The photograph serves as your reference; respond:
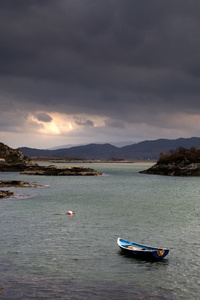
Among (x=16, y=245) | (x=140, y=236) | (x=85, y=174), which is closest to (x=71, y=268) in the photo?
(x=16, y=245)

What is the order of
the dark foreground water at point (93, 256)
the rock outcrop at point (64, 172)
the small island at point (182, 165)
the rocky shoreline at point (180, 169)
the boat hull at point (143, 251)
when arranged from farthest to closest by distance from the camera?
the rock outcrop at point (64, 172) → the small island at point (182, 165) → the rocky shoreline at point (180, 169) → the boat hull at point (143, 251) → the dark foreground water at point (93, 256)

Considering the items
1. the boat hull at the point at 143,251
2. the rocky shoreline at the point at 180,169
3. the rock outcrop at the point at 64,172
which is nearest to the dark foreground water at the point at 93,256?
the boat hull at the point at 143,251

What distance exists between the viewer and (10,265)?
2686cm

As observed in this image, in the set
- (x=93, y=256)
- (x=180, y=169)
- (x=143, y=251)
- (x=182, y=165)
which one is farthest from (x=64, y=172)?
(x=143, y=251)

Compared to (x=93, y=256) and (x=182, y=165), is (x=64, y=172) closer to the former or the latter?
(x=182, y=165)

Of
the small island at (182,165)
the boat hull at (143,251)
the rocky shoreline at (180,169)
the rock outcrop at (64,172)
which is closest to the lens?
the boat hull at (143,251)

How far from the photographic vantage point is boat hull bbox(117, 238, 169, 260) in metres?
27.6

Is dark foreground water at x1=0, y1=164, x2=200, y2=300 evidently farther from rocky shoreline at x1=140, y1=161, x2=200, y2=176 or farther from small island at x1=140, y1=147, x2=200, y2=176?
small island at x1=140, y1=147, x2=200, y2=176

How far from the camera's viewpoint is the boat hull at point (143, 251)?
27.6m

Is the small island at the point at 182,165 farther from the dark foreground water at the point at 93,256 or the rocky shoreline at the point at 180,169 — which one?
the dark foreground water at the point at 93,256

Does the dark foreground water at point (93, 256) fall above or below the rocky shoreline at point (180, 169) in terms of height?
below

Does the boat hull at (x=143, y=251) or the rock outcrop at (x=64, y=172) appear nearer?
the boat hull at (x=143, y=251)

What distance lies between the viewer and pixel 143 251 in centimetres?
2809

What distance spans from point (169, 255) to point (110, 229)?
38.6ft
